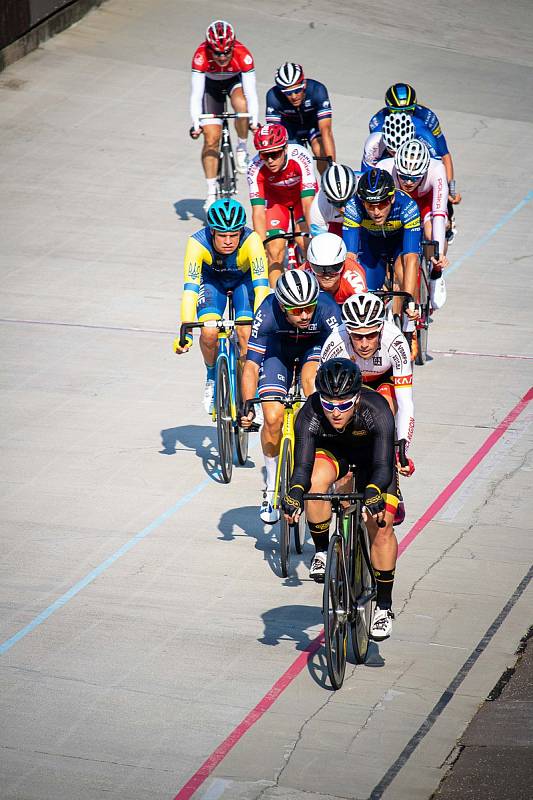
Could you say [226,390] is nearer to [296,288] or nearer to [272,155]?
[296,288]

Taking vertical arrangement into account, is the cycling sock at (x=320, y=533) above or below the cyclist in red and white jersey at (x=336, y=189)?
below

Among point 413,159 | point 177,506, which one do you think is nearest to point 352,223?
point 413,159

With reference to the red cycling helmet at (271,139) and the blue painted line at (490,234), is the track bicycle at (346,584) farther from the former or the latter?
the blue painted line at (490,234)

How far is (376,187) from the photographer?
1080 cm

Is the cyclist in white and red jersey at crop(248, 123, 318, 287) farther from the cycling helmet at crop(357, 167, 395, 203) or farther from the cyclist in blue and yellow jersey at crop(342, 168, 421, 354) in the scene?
the cycling helmet at crop(357, 167, 395, 203)

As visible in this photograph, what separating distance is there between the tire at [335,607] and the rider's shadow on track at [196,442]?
3420mm

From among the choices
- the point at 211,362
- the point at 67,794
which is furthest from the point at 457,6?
the point at 67,794

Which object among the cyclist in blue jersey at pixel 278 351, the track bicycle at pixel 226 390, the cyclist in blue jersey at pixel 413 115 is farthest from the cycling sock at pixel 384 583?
the cyclist in blue jersey at pixel 413 115

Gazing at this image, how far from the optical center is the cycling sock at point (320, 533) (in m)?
7.82

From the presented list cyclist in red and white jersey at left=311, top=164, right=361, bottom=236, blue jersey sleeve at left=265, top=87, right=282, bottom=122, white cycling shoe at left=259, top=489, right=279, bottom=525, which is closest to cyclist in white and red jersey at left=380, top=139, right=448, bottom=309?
cyclist in red and white jersey at left=311, top=164, right=361, bottom=236

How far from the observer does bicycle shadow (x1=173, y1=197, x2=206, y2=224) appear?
54.2 ft

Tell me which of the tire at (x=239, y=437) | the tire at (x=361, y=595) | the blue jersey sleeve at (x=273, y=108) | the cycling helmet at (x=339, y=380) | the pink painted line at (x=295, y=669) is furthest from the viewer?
the blue jersey sleeve at (x=273, y=108)

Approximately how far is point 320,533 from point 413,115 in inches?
270

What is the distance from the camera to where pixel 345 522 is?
7.14 m
